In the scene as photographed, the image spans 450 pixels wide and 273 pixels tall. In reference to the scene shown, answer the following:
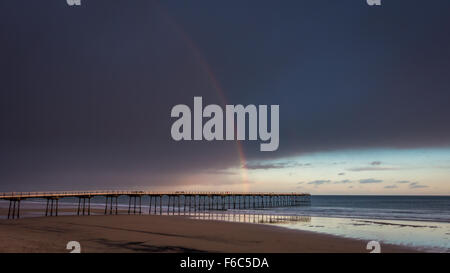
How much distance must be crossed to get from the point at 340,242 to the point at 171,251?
11959mm

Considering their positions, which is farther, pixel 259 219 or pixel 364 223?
pixel 259 219

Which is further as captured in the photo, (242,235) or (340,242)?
(242,235)

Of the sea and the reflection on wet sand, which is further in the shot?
the reflection on wet sand

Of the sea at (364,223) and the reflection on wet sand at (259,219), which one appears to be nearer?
the sea at (364,223)

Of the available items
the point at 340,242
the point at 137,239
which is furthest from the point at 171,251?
the point at 340,242

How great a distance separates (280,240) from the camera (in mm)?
23141

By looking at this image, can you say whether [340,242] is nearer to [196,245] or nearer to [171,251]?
[196,245]
